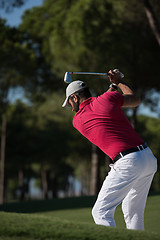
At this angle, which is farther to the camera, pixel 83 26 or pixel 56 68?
pixel 56 68

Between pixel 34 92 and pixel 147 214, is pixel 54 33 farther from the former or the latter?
pixel 147 214

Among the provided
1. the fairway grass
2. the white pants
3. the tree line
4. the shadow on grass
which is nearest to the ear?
the white pants

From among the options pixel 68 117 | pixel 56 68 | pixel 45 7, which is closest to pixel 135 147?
pixel 56 68

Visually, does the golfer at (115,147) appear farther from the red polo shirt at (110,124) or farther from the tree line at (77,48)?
the tree line at (77,48)

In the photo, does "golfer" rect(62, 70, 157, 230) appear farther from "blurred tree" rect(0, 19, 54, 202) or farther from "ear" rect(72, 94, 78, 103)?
"blurred tree" rect(0, 19, 54, 202)

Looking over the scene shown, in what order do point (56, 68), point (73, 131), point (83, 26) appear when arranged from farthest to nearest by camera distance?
point (73, 131) → point (56, 68) → point (83, 26)

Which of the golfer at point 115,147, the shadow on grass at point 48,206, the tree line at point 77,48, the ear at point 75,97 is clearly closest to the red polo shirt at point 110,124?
the golfer at point 115,147

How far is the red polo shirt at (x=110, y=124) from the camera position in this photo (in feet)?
13.4

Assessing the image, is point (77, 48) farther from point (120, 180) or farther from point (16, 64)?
point (120, 180)

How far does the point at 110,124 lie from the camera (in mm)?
4102

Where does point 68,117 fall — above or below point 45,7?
below

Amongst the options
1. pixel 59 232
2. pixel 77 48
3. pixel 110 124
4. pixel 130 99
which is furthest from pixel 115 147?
pixel 77 48

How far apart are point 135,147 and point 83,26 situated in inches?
644

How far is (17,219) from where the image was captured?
407 cm
